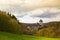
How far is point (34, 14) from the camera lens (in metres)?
3.19

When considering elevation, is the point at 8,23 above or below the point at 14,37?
above

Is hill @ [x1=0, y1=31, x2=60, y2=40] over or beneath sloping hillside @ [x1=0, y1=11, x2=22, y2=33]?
beneath

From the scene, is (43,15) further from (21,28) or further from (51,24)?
(21,28)

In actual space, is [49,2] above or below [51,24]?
above

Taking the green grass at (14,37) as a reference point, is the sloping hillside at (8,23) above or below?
above

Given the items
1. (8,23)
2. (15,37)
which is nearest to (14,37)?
(15,37)

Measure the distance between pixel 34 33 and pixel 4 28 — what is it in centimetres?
59

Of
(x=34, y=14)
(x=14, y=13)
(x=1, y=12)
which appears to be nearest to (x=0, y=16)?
(x=1, y=12)

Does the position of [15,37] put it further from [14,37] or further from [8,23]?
[8,23]

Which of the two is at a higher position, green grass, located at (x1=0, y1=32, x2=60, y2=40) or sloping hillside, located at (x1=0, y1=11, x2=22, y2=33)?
sloping hillside, located at (x1=0, y1=11, x2=22, y2=33)

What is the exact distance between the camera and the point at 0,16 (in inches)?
115

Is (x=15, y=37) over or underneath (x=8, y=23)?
underneath

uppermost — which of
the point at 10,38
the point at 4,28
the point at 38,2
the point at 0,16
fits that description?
the point at 38,2

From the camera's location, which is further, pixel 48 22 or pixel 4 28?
pixel 48 22
